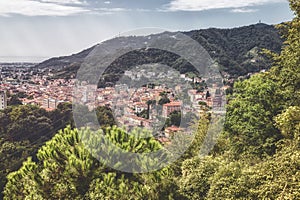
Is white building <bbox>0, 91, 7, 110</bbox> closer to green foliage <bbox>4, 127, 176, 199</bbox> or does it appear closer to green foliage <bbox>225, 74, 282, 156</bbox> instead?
green foliage <bbox>4, 127, 176, 199</bbox>

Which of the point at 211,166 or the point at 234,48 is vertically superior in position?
the point at 234,48

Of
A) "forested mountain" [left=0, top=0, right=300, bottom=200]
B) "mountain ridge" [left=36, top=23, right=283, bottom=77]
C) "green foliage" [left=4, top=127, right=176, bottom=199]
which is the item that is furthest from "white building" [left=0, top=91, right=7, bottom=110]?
"green foliage" [left=4, top=127, right=176, bottom=199]

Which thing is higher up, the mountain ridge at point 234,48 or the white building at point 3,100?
the mountain ridge at point 234,48

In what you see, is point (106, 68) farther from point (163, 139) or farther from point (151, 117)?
point (163, 139)

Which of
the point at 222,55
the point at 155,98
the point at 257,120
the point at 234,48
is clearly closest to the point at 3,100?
the point at 222,55

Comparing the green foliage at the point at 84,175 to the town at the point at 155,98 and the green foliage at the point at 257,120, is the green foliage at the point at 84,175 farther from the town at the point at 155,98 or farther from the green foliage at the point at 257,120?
the green foliage at the point at 257,120

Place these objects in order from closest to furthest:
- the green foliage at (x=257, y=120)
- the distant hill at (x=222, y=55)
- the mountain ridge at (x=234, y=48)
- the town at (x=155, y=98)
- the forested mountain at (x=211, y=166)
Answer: the forested mountain at (x=211, y=166)
the green foliage at (x=257, y=120)
the town at (x=155, y=98)
the distant hill at (x=222, y=55)
the mountain ridge at (x=234, y=48)

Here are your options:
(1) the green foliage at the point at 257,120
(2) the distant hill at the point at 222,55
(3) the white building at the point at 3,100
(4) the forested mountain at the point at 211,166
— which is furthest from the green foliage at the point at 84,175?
(3) the white building at the point at 3,100

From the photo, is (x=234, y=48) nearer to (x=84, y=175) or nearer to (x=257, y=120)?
(x=257, y=120)
